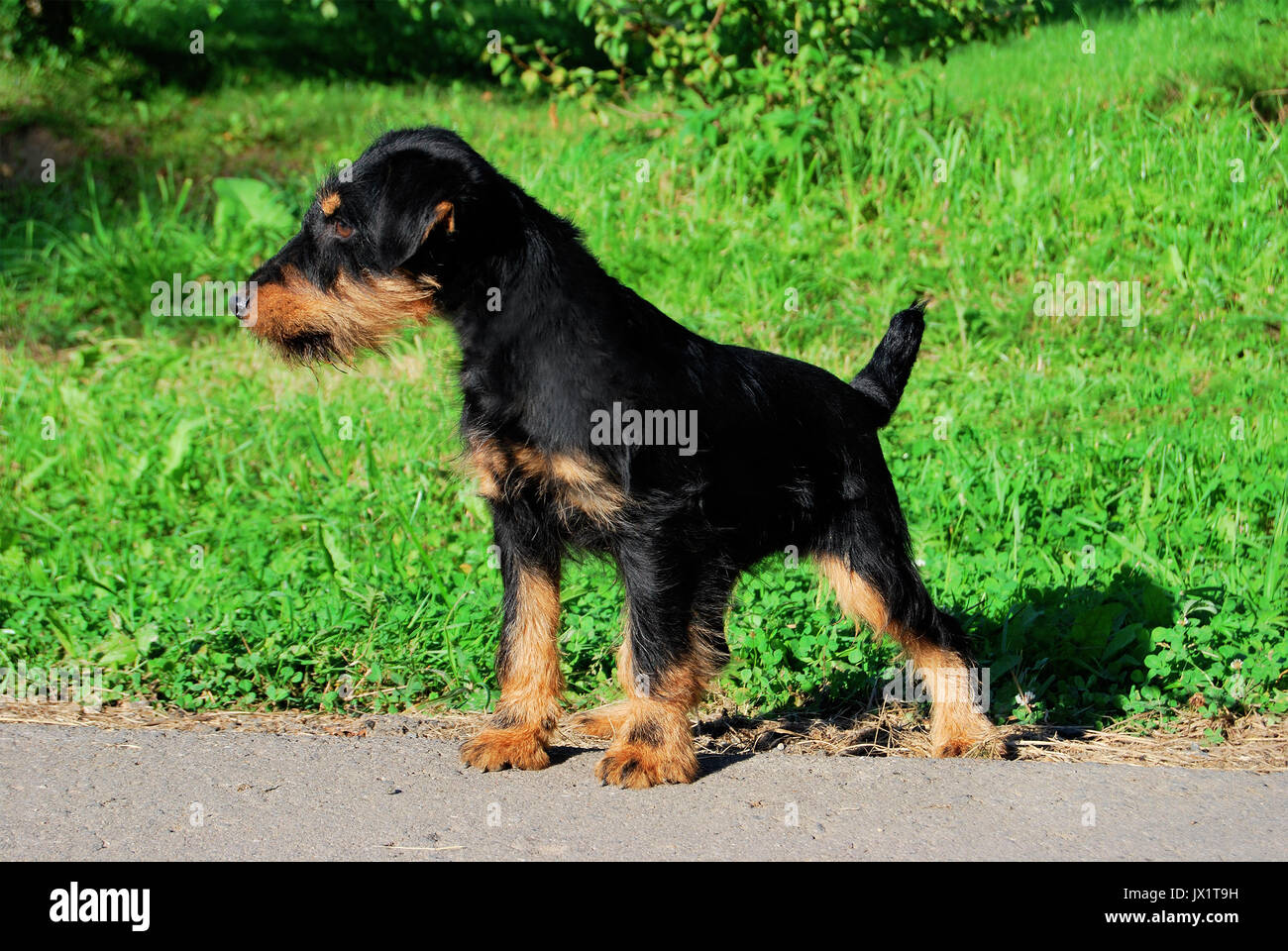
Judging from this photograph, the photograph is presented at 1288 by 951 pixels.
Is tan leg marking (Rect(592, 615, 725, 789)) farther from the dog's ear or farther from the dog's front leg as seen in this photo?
the dog's ear

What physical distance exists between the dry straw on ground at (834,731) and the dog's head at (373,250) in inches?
54.3

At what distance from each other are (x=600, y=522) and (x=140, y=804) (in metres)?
1.61

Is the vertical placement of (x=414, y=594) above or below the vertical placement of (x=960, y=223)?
below

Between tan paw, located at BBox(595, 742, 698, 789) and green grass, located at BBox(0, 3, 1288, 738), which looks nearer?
tan paw, located at BBox(595, 742, 698, 789)

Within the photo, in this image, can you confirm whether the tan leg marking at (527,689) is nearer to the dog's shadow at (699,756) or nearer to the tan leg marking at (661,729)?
the dog's shadow at (699,756)

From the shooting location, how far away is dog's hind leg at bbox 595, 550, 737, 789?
384 centimetres

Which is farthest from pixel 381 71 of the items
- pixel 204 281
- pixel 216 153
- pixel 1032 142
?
pixel 1032 142

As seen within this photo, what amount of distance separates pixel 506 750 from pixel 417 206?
1.73m

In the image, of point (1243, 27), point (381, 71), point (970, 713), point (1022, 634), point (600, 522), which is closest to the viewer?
point (600, 522)

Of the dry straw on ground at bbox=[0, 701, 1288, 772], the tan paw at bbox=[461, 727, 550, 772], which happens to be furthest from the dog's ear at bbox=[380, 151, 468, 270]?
the dry straw on ground at bbox=[0, 701, 1288, 772]

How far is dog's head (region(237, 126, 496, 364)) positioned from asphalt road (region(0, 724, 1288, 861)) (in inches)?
55.1

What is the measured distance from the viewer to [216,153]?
37.2 feet

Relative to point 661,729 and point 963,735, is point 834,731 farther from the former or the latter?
point 661,729

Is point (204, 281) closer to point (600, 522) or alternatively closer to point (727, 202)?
point (727, 202)
